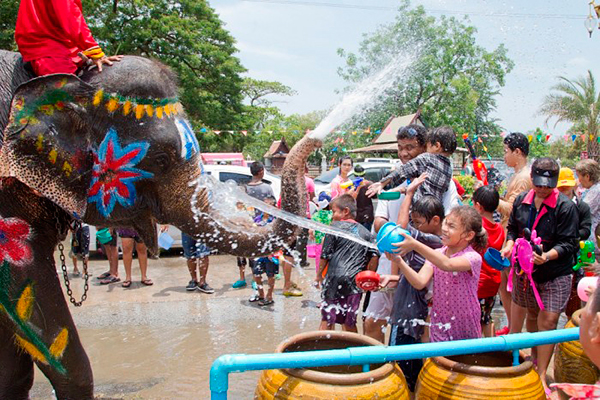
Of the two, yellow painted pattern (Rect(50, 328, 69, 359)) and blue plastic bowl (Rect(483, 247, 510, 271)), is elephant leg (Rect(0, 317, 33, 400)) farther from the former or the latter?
blue plastic bowl (Rect(483, 247, 510, 271))

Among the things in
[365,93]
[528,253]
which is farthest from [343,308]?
[365,93]

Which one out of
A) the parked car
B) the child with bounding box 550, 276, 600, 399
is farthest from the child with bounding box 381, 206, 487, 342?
the parked car

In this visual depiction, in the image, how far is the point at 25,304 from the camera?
8.62ft

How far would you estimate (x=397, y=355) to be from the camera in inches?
82.3

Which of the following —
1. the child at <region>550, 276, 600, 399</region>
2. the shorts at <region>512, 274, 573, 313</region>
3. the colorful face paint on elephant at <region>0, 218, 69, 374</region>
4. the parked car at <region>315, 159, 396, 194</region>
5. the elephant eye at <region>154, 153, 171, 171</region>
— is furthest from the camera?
the parked car at <region>315, 159, 396, 194</region>

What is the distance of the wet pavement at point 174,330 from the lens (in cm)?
396

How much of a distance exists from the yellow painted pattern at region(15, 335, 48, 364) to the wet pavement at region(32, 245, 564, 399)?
1162mm

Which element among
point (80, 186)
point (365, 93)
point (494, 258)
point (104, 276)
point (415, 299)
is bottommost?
point (104, 276)

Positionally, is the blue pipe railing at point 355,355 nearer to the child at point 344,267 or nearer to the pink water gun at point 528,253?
the pink water gun at point 528,253

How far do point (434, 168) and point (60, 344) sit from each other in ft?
8.29

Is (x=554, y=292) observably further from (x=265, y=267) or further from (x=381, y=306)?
(x=265, y=267)

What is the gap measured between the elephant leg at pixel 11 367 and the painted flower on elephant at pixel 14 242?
1.42 feet

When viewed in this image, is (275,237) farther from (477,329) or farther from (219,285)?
(219,285)

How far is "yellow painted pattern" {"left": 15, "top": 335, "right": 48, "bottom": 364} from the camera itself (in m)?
2.68
